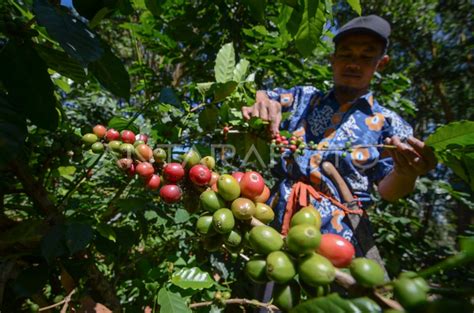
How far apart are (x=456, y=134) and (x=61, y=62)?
1.29 meters

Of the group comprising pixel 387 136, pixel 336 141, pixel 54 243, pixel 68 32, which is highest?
pixel 387 136

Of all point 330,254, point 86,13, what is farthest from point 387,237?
point 86,13

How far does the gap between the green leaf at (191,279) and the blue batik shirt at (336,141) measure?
69 cm

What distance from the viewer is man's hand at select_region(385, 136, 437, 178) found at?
1.42 metres

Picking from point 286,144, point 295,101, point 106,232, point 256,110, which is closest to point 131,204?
point 106,232

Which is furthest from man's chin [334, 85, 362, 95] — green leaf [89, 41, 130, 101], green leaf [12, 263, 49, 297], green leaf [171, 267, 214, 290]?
green leaf [12, 263, 49, 297]

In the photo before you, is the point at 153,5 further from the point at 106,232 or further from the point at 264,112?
the point at 106,232

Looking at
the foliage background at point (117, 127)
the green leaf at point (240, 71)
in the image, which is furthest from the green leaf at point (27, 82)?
the green leaf at point (240, 71)

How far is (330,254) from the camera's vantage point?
2.13ft

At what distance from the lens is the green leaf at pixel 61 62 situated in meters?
1.08

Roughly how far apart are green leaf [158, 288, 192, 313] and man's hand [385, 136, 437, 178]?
1109mm

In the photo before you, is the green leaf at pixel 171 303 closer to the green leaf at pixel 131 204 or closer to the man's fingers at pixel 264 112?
the green leaf at pixel 131 204

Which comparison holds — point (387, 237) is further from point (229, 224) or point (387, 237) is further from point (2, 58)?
point (2, 58)

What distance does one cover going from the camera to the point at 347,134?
2.04m
